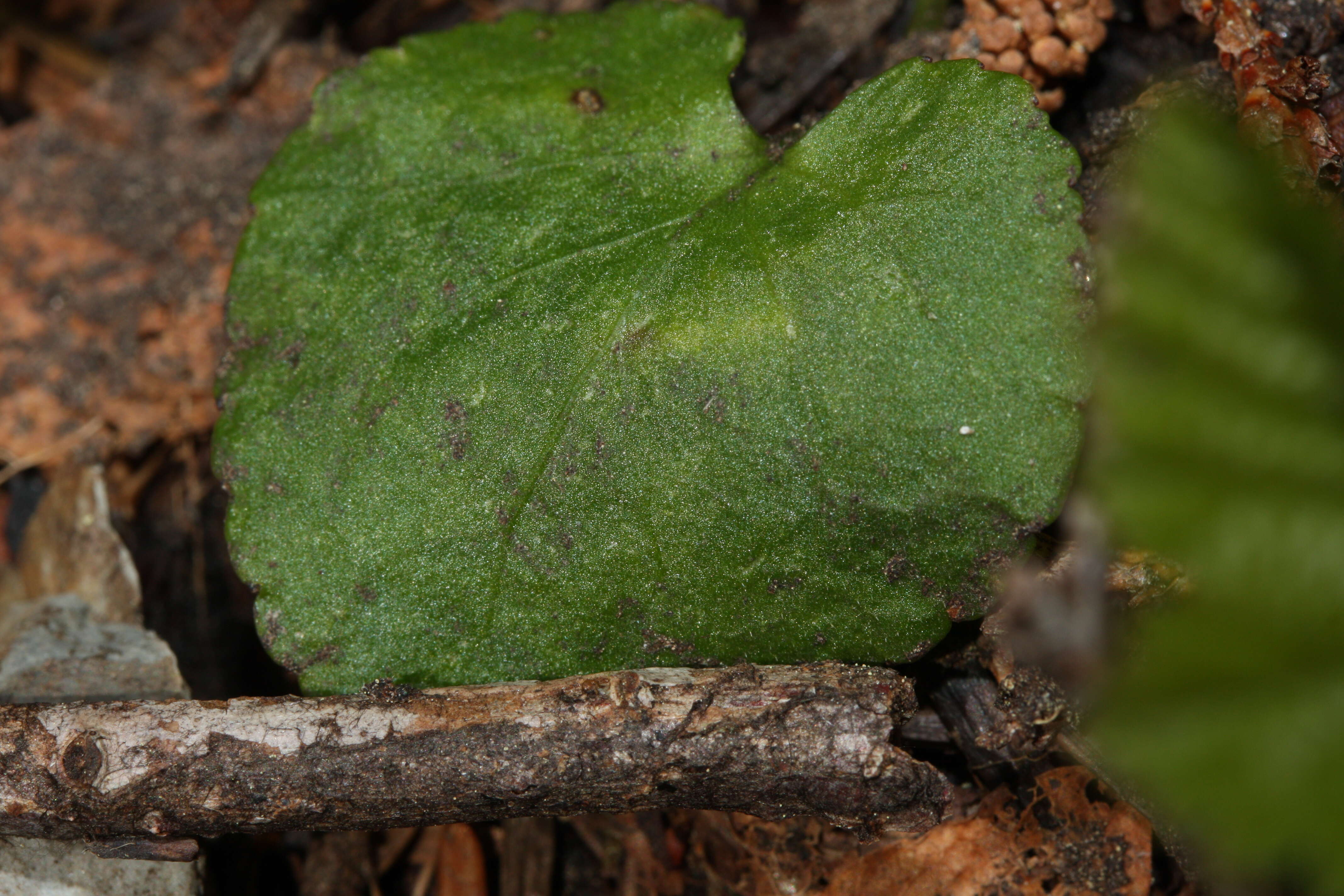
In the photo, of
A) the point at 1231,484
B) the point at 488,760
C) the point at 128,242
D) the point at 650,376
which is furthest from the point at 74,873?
the point at 1231,484

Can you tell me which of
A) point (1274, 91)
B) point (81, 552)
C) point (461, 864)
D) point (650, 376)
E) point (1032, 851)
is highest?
point (1274, 91)

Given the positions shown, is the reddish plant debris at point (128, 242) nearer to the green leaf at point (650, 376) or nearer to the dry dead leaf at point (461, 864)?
the green leaf at point (650, 376)

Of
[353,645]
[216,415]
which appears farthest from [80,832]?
→ [216,415]

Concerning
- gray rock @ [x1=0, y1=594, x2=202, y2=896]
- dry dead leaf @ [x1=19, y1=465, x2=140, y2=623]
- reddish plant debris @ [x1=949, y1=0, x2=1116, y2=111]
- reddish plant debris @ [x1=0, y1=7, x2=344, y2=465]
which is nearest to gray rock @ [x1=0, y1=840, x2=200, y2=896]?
gray rock @ [x1=0, y1=594, x2=202, y2=896]

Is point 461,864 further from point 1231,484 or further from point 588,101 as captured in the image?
point 1231,484

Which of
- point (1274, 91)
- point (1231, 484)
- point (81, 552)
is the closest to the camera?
point (1231, 484)

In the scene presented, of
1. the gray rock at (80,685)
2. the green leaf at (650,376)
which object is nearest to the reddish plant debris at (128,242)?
the gray rock at (80,685)
